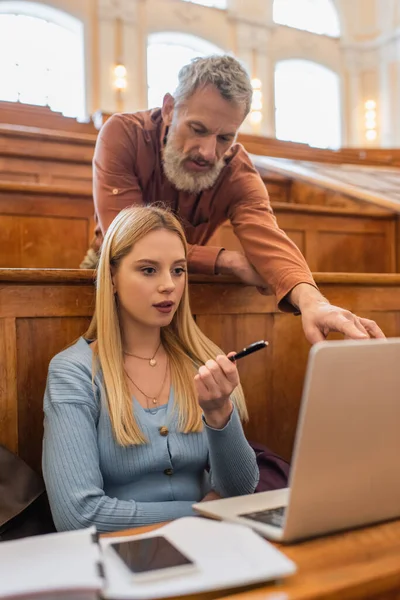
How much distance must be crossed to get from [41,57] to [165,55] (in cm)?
118

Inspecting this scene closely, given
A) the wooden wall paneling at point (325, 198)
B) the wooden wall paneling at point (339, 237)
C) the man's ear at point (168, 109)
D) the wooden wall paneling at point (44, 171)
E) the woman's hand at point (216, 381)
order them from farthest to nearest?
the wooden wall paneling at point (44, 171) < the wooden wall paneling at point (325, 198) < the wooden wall paneling at point (339, 237) < the man's ear at point (168, 109) < the woman's hand at point (216, 381)

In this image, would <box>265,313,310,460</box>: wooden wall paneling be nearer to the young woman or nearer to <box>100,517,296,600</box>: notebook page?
the young woman

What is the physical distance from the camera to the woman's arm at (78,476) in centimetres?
72

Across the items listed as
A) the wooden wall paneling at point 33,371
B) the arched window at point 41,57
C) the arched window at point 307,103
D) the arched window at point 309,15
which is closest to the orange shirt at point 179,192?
the wooden wall paneling at point 33,371

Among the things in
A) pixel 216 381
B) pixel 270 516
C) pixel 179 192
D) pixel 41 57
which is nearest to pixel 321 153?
pixel 41 57

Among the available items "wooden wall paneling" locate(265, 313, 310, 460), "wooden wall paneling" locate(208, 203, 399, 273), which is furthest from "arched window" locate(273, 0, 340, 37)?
"wooden wall paneling" locate(265, 313, 310, 460)

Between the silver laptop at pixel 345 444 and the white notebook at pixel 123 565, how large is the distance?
0.14 feet

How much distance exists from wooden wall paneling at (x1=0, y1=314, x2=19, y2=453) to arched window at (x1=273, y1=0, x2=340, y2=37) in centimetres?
634

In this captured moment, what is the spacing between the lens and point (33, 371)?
35.7 inches

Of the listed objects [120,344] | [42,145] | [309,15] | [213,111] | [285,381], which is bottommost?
[285,381]

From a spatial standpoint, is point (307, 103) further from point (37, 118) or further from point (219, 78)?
point (219, 78)

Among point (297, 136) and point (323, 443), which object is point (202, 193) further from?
point (297, 136)

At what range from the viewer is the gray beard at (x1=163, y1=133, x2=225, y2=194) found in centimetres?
109

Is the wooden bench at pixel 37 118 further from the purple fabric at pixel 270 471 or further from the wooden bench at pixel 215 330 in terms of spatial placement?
the purple fabric at pixel 270 471
